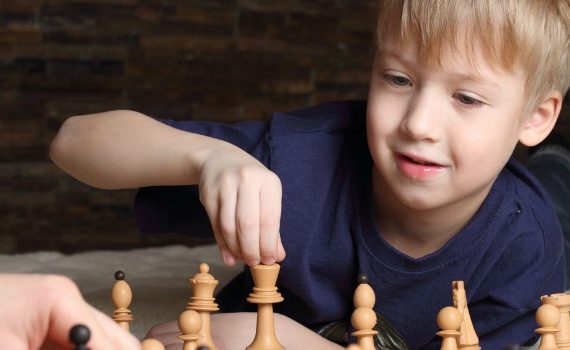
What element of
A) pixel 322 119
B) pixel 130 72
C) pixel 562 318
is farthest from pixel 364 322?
pixel 130 72

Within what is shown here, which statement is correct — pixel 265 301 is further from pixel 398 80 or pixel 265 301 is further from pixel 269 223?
pixel 398 80

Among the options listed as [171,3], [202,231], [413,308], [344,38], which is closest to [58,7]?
[171,3]

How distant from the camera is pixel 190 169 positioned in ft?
3.49

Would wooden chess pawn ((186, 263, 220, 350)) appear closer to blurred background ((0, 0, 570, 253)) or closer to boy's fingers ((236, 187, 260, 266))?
boy's fingers ((236, 187, 260, 266))

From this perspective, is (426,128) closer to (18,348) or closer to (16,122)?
(18,348)

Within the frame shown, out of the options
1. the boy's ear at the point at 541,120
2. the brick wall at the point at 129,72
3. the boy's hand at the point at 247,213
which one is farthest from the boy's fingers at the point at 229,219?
the brick wall at the point at 129,72

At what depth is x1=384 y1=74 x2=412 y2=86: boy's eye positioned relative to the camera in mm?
1115

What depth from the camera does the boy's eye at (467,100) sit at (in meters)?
1.10

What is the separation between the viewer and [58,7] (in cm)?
236

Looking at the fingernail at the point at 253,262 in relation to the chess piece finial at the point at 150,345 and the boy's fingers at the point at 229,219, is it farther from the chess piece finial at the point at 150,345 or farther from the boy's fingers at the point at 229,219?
the chess piece finial at the point at 150,345

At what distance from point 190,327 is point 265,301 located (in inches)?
3.6

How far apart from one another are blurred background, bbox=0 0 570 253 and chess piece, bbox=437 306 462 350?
168 cm

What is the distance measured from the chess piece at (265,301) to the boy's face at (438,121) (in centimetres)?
27

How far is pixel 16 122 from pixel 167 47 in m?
0.42
